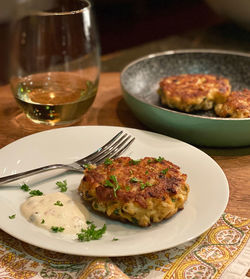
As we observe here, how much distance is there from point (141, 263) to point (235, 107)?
2.37 feet

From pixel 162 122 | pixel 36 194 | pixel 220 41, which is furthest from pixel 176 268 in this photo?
pixel 220 41

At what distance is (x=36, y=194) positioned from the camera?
3.89 ft

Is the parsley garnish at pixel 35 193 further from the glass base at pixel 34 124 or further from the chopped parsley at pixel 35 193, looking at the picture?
the glass base at pixel 34 124

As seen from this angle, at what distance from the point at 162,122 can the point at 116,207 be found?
1.64 ft

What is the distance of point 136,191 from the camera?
1084mm

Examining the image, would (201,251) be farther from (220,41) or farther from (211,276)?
(220,41)

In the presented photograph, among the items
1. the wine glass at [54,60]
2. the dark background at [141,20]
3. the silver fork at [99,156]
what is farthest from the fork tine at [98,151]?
the dark background at [141,20]

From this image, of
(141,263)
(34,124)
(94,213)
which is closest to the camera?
(141,263)

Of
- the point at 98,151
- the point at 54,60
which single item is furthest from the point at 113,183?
the point at 54,60

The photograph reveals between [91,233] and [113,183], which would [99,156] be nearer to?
[113,183]

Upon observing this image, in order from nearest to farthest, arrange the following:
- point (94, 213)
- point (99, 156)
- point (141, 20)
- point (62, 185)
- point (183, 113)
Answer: point (94, 213) < point (62, 185) < point (99, 156) < point (183, 113) < point (141, 20)

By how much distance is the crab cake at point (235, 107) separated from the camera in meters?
1.54

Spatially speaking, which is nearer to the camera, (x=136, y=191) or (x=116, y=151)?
(x=136, y=191)

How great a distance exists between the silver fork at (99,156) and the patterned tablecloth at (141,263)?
0.17 m
